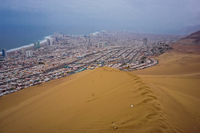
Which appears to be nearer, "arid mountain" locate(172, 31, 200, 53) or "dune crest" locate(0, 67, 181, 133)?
"dune crest" locate(0, 67, 181, 133)

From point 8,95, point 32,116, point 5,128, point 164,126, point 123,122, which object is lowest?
point 8,95

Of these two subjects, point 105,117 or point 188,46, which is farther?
point 188,46

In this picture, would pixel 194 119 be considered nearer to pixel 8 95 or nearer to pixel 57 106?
pixel 57 106

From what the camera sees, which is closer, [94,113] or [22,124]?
[94,113]

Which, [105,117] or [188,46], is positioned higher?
[188,46]

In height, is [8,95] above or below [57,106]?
below

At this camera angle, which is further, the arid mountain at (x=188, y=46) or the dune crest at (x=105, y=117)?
the arid mountain at (x=188, y=46)

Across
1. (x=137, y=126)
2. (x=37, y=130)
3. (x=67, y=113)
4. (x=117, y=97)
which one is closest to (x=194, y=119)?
(x=137, y=126)

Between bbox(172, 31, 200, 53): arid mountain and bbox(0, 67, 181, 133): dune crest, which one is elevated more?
bbox(172, 31, 200, 53): arid mountain

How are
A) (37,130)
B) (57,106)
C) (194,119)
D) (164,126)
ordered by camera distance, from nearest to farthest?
1. (164,126)
2. (194,119)
3. (37,130)
4. (57,106)

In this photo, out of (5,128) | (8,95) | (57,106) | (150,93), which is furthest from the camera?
(8,95)

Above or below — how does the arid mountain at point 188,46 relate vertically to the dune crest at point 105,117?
above
